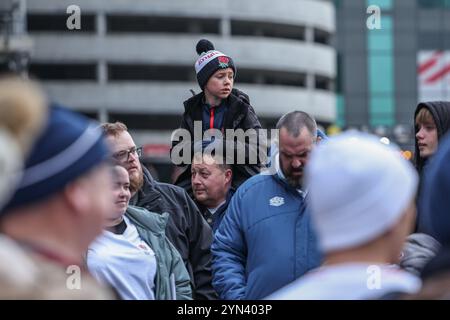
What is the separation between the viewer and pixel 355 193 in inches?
142

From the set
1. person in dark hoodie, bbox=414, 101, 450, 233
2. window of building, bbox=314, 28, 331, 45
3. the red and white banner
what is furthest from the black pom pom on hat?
window of building, bbox=314, 28, 331, 45

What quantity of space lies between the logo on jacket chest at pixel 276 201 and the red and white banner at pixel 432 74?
62.6 m

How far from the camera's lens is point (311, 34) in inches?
2793

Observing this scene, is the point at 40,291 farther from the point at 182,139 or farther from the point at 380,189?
Result: the point at 182,139

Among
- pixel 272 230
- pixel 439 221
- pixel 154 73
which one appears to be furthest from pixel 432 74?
pixel 439 221

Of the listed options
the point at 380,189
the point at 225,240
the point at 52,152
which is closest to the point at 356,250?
the point at 380,189

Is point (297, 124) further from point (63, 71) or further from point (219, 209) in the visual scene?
point (63, 71)

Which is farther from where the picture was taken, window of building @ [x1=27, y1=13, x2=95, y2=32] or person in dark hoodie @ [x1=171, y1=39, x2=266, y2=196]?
window of building @ [x1=27, y1=13, x2=95, y2=32]

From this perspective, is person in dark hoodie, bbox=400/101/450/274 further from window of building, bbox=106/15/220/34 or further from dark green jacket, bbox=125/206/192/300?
window of building, bbox=106/15/220/34

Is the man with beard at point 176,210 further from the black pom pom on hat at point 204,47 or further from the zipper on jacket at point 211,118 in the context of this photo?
the black pom pom on hat at point 204,47

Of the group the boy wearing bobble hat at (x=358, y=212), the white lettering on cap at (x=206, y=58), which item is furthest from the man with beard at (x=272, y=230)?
the boy wearing bobble hat at (x=358, y=212)

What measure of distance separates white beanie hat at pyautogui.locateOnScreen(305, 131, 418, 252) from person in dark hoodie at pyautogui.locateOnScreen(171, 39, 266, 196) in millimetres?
5617

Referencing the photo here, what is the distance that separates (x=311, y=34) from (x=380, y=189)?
6782 cm

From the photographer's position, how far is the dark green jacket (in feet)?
23.0
